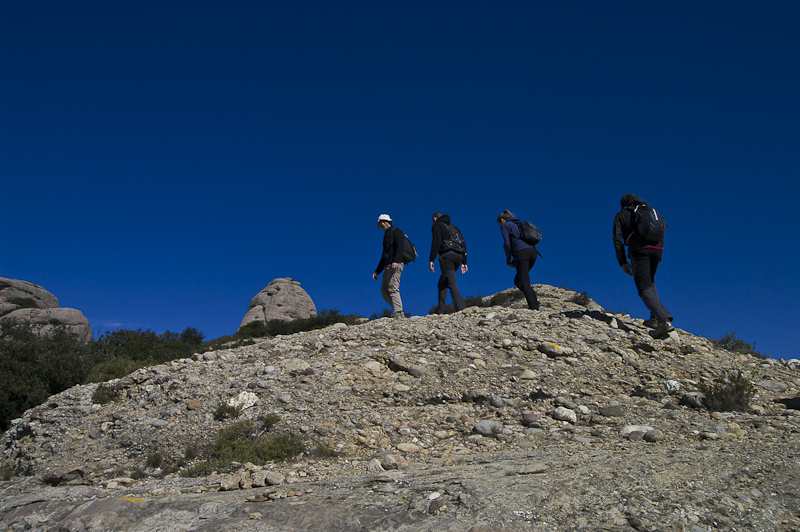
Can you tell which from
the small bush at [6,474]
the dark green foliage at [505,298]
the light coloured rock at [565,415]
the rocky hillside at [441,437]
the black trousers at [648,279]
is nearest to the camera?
the rocky hillside at [441,437]

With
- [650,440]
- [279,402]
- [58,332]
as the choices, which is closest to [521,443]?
[650,440]

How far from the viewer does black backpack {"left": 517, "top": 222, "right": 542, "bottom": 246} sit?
10.7m

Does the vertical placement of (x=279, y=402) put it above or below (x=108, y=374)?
below

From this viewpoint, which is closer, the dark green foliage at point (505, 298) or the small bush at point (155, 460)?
the small bush at point (155, 460)

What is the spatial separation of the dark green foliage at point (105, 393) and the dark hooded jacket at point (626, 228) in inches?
369

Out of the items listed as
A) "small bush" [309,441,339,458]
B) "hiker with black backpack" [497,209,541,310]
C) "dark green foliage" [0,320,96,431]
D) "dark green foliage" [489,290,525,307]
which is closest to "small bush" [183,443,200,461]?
"small bush" [309,441,339,458]

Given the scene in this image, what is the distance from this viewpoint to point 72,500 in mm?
4066

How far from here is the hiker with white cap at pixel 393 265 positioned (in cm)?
1131

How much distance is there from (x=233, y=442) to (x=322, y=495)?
7.28 ft

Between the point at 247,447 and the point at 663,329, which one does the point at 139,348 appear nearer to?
the point at 247,447

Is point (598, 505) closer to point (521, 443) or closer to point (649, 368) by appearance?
point (521, 443)

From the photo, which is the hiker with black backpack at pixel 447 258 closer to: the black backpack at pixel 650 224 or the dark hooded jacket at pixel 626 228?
the dark hooded jacket at pixel 626 228

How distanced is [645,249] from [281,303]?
35.5 metres

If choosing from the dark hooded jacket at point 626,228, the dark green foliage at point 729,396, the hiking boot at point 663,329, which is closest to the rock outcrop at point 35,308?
the dark hooded jacket at point 626,228
